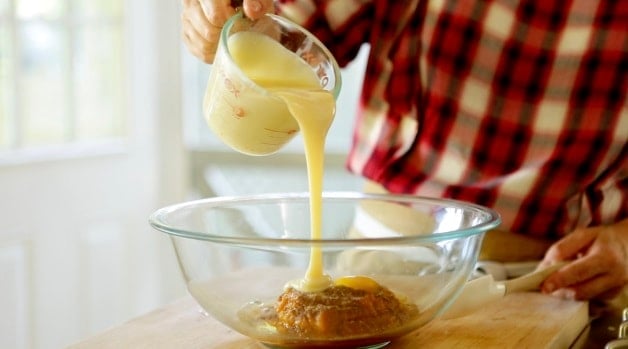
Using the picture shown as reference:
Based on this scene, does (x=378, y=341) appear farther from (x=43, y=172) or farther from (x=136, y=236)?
(x=136, y=236)

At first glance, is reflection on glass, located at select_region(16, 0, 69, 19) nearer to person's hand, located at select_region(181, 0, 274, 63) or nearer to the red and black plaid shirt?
the red and black plaid shirt

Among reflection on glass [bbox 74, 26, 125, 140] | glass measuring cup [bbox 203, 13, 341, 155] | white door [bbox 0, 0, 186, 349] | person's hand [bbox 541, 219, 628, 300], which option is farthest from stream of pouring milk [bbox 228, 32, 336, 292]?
reflection on glass [bbox 74, 26, 125, 140]

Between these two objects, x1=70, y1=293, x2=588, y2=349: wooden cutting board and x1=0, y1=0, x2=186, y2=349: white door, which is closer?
x1=70, y1=293, x2=588, y2=349: wooden cutting board

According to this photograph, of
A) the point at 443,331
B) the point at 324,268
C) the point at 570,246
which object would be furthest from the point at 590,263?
the point at 324,268

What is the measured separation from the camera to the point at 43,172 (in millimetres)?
2277

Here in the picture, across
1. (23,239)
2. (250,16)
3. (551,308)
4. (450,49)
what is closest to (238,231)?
(250,16)

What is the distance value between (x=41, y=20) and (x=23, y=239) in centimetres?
55

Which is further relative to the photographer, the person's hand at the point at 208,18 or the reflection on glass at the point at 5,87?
the reflection on glass at the point at 5,87

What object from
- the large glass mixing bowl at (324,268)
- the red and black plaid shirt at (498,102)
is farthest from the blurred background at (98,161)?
the large glass mixing bowl at (324,268)

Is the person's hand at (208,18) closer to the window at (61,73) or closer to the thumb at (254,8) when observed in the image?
the thumb at (254,8)

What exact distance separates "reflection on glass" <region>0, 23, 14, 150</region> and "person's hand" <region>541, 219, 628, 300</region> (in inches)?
57.3

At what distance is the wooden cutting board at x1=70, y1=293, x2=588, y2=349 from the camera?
94cm

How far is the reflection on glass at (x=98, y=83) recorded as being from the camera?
2.44m

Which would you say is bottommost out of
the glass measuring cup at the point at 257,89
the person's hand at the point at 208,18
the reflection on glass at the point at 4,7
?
the glass measuring cup at the point at 257,89
